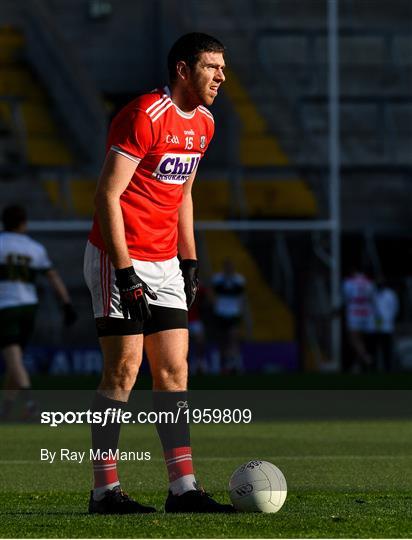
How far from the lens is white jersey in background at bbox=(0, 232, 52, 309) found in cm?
1266

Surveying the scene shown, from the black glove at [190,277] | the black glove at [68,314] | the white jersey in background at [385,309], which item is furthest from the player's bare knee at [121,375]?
the white jersey in background at [385,309]

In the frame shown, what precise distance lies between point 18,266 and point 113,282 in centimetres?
629

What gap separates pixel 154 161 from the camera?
659 centimetres

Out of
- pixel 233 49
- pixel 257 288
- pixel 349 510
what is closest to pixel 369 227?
pixel 257 288

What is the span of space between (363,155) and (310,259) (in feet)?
15.3

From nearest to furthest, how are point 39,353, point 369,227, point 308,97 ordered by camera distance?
1. point 39,353
2. point 369,227
3. point 308,97

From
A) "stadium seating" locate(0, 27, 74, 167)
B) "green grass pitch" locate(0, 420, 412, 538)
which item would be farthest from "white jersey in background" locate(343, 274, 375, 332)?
"green grass pitch" locate(0, 420, 412, 538)

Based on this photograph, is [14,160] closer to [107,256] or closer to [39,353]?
[39,353]

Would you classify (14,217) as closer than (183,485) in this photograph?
No

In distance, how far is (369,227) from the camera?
25.0 m

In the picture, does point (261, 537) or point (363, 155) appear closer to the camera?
point (261, 537)

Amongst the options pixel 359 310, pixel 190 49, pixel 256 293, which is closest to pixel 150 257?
pixel 190 49

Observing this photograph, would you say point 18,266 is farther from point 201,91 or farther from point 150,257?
point 201,91

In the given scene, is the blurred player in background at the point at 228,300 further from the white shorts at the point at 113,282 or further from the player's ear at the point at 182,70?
the player's ear at the point at 182,70
